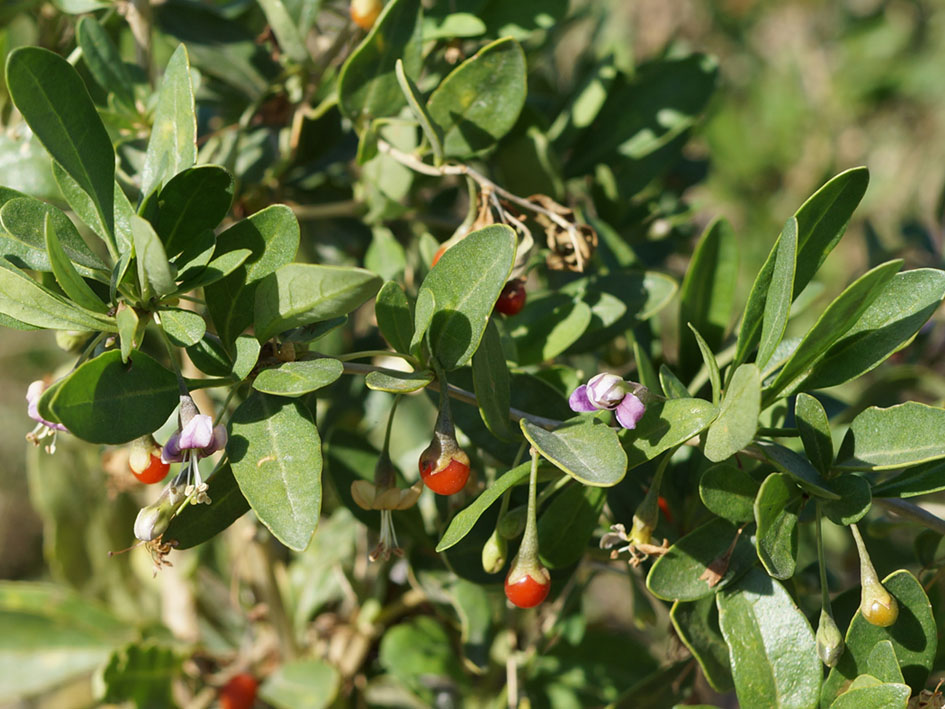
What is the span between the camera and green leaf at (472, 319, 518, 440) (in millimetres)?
741

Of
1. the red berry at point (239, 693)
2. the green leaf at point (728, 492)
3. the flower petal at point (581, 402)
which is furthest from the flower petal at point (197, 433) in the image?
the red berry at point (239, 693)

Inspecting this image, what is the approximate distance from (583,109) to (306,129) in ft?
1.24

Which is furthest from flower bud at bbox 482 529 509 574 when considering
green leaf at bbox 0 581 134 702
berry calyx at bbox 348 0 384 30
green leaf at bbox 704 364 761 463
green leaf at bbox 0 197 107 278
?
green leaf at bbox 0 581 134 702

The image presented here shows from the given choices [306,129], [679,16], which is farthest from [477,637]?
[679,16]

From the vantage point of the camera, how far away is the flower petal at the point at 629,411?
2.44 feet

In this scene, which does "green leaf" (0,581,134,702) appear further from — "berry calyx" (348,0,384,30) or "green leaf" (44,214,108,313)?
"berry calyx" (348,0,384,30)

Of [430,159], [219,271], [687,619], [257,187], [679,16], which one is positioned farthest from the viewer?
[679,16]

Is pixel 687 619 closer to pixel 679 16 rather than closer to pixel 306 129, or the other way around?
pixel 306 129

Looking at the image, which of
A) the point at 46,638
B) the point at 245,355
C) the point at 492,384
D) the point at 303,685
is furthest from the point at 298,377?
the point at 46,638

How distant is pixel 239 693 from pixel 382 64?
95 centimetres

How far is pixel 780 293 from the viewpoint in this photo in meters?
0.72

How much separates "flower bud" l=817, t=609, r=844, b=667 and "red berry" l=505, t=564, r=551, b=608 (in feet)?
0.82

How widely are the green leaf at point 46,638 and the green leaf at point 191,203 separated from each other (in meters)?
0.85

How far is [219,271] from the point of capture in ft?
2.41
